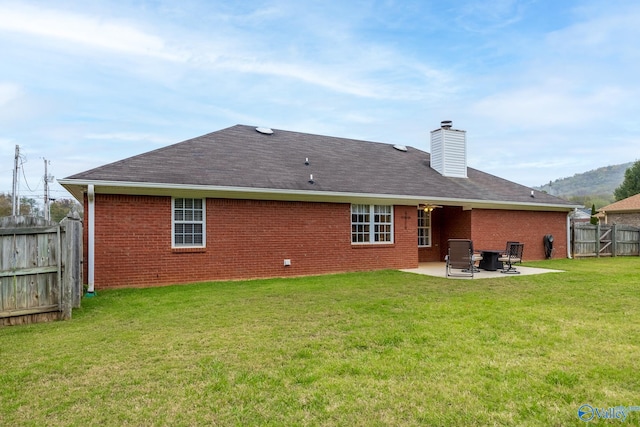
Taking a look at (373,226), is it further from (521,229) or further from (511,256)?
(521,229)

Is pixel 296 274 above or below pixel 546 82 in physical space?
below

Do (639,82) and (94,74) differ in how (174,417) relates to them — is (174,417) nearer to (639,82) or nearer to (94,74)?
(94,74)

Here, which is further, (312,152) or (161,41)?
(312,152)

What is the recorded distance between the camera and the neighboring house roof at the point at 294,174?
10562 mm

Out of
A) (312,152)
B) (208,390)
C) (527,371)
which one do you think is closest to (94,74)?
(312,152)

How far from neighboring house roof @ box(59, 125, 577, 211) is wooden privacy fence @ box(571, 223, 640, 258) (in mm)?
2005

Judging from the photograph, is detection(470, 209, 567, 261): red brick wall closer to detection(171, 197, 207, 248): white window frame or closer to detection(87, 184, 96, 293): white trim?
detection(171, 197, 207, 248): white window frame

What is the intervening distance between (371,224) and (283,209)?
328cm

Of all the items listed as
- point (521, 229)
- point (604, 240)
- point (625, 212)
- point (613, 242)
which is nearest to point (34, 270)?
point (521, 229)

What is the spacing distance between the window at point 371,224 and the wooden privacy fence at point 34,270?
8566 mm

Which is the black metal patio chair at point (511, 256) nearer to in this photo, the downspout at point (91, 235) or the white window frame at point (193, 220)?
the white window frame at point (193, 220)

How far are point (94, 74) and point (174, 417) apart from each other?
16706mm

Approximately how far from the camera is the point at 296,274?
12.4 m

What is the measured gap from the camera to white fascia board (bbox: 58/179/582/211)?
32.9 feet
